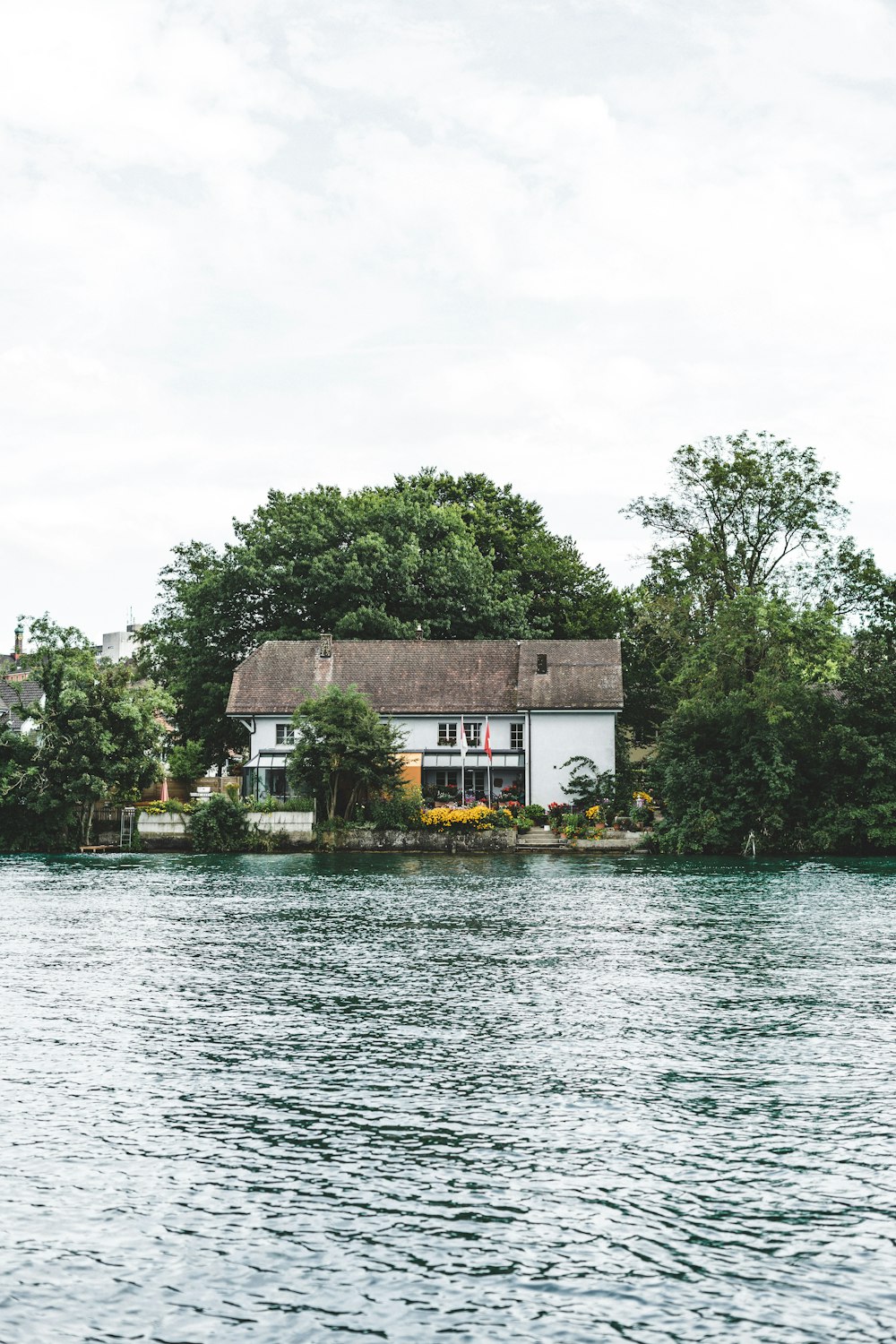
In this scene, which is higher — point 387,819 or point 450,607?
point 450,607

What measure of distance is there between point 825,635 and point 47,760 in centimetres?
3123

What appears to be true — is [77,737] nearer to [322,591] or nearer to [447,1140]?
[322,591]

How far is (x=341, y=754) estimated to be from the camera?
5422 centimetres

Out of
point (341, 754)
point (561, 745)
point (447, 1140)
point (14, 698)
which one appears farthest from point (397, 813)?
point (447, 1140)

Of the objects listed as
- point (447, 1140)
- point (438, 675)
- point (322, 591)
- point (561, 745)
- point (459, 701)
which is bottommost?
point (447, 1140)


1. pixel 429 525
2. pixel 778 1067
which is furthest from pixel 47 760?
pixel 778 1067

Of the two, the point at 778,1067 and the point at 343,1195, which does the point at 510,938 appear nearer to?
the point at 778,1067

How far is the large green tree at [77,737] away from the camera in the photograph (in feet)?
179

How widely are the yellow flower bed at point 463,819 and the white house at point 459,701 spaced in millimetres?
5829

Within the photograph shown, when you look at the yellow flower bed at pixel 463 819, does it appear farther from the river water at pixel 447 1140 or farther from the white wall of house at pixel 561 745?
the river water at pixel 447 1140

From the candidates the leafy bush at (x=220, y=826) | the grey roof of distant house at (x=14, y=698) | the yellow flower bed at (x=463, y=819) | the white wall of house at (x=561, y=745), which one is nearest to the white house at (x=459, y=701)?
the white wall of house at (x=561, y=745)

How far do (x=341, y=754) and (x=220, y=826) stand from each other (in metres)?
5.60

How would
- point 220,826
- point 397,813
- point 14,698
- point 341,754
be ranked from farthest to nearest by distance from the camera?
point 14,698 < point 341,754 < point 397,813 < point 220,826

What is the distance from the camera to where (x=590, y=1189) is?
10.6m
